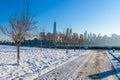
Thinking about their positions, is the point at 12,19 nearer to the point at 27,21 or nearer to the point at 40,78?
the point at 27,21

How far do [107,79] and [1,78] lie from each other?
6.12m

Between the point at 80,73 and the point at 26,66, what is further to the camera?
the point at 26,66

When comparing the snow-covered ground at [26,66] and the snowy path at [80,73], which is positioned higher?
the snow-covered ground at [26,66]

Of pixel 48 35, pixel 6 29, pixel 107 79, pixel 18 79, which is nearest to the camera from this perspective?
pixel 18 79

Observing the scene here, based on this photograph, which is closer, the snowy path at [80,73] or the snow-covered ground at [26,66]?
the snowy path at [80,73]

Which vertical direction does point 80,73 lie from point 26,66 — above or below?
below

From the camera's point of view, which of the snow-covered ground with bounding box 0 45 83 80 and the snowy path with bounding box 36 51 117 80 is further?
the snow-covered ground with bounding box 0 45 83 80

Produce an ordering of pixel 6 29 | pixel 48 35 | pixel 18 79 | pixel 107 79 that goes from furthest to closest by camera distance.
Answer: pixel 48 35 < pixel 6 29 < pixel 107 79 < pixel 18 79

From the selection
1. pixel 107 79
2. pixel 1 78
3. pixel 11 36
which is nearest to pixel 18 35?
pixel 11 36

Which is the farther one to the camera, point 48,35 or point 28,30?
point 48,35

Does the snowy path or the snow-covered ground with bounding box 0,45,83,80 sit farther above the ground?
the snow-covered ground with bounding box 0,45,83,80

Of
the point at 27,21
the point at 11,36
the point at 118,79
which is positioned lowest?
the point at 118,79

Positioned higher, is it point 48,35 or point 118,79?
point 48,35

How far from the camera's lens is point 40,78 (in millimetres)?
12430
